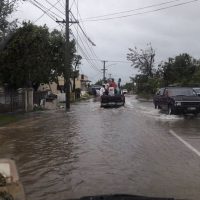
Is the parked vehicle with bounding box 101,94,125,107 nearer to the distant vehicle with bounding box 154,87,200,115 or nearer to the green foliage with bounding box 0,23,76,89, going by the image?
the green foliage with bounding box 0,23,76,89

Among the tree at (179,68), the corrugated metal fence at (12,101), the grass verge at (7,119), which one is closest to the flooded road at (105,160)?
the grass verge at (7,119)

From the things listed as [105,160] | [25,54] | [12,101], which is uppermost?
[25,54]

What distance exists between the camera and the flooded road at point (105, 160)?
30.3ft

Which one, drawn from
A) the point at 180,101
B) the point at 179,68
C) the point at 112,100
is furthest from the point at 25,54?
the point at 179,68

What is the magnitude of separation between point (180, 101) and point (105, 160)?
53.9ft

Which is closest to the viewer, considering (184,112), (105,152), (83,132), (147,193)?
(147,193)

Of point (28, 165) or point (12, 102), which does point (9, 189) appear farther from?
point (12, 102)

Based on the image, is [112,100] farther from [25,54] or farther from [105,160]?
[105,160]

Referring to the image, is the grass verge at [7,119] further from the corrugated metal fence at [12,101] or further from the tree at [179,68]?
the tree at [179,68]

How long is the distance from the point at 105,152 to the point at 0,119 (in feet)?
43.7

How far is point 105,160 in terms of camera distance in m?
12.4

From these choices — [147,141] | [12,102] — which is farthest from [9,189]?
[12,102]

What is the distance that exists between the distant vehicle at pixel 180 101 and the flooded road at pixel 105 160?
8.06 meters

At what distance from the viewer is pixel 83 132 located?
19422mm
